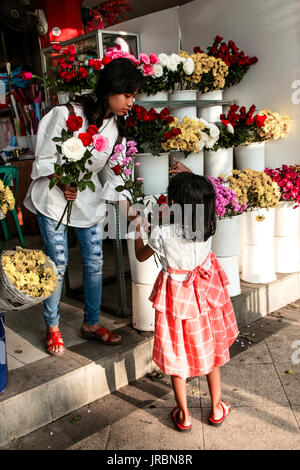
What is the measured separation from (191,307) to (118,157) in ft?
3.32

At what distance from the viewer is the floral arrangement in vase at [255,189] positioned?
3.65 metres

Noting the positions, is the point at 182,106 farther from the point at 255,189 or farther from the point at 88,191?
the point at 88,191

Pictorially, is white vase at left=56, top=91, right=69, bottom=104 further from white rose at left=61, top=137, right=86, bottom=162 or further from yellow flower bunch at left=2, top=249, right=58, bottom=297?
yellow flower bunch at left=2, top=249, right=58, bottom=297

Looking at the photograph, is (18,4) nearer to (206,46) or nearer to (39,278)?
(206,46)

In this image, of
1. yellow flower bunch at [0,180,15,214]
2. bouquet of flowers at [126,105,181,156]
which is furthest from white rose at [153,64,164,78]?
yellow flower bunch at [0,180,15,214]

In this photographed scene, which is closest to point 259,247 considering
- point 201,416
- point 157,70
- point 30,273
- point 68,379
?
point 157,70

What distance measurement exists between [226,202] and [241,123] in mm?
783

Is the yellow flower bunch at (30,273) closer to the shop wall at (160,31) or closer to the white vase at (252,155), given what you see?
the white vase at (252,155)

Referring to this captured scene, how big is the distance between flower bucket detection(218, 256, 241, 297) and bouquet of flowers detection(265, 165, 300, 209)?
0.79 metres

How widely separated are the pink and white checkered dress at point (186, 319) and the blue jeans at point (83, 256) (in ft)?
2.04

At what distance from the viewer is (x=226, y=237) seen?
3.63m

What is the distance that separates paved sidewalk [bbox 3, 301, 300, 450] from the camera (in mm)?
2312

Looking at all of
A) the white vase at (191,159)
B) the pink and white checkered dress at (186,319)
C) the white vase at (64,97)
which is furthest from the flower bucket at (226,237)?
the white vase at (64,97)

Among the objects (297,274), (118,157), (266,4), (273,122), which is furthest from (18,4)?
(297,274)
